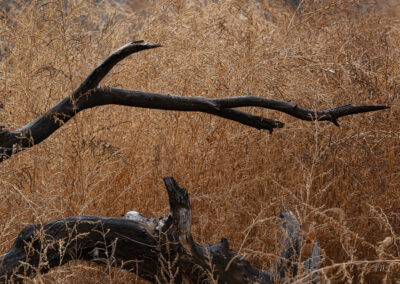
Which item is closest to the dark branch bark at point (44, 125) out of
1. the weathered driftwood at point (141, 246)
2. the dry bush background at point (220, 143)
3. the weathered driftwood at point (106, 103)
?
the weathered driftwood at point (106, 103)

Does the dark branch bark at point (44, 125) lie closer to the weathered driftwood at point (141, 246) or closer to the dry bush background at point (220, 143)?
the dry bush background at point (220, 143)

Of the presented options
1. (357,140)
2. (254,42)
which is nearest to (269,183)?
(357,140)

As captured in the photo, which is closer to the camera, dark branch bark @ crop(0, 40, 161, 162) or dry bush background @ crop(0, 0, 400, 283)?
dark branch bark @ crop(0, 40, 161, 162)

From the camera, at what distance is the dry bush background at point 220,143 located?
2.55 metres

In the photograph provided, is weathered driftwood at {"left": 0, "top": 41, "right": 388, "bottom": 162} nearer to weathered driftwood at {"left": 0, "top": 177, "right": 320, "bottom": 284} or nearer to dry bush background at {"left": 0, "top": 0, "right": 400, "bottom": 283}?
dry bush background at {"left": 0, "top": 0, "right": 400, "bottom": 283}

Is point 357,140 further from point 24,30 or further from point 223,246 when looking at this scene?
point 24,30

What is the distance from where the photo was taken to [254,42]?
132 inches

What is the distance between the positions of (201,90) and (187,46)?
0.42 meters

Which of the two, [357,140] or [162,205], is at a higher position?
[357,140]

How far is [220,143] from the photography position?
117 inches

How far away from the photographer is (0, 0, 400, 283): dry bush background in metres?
2.55

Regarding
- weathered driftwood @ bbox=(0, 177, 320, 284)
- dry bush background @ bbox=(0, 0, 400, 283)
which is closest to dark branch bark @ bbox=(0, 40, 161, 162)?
dry bush background @ bbox=(0, 0, 400, 283)

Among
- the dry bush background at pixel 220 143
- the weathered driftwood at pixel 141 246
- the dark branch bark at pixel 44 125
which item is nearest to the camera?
the weathered driftwood at pixel 141 246

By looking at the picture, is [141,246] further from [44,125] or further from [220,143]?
[220,143]
